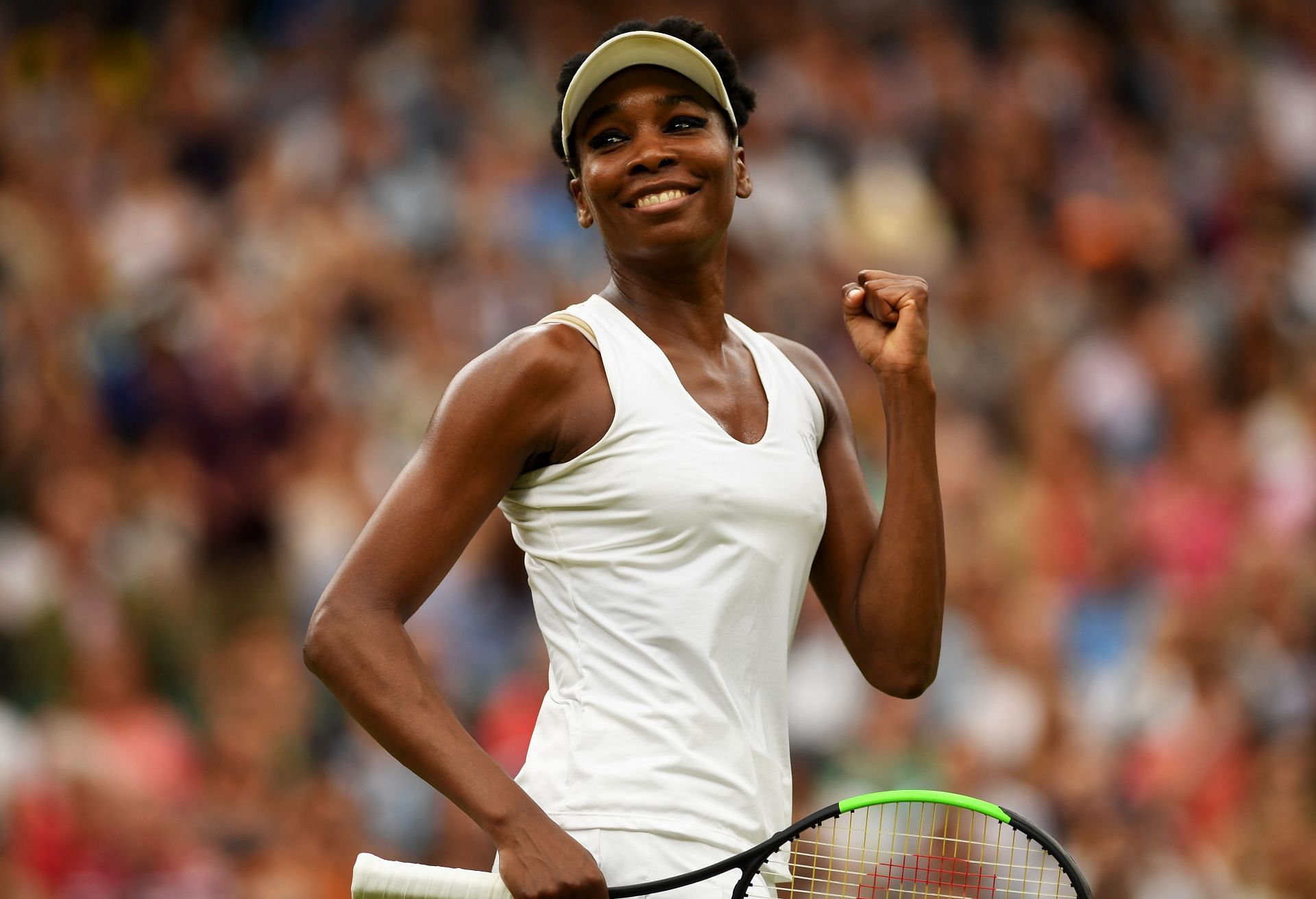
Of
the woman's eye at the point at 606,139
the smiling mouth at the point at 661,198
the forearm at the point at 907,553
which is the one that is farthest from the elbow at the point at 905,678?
the woman's eye at the point at 606,139

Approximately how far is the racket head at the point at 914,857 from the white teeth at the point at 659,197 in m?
0.91

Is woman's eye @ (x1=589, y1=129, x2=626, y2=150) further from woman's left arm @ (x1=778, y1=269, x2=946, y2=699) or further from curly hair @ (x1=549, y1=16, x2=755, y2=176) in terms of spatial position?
woman's left arm @ (x1=778, y1=269, x2=946, y2=699)

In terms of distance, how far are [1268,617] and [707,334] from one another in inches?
170

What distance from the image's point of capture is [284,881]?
220 inches

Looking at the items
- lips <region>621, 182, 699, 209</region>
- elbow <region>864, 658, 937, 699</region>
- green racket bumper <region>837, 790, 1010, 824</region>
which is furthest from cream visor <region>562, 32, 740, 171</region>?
green racket bumper <region>837, 790, 1010, 824</region>

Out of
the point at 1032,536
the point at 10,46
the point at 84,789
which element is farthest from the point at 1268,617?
the point at 10,46

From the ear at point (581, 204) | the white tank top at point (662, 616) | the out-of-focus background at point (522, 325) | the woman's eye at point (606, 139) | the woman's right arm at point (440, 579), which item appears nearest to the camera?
the woman's right arm at point (440, 579)

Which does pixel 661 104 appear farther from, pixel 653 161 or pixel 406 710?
pixel 406 710

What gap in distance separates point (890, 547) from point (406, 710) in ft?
2.70

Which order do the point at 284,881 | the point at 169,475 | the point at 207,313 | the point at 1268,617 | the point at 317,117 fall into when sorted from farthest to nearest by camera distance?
1. the point at 317,117
2. the point at 207,313
3. the point at 169,475
4. the point at 1268,617
5. the point at 284,881

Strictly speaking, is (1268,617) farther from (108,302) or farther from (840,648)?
(108,302)

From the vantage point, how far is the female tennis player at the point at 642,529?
8.04ft

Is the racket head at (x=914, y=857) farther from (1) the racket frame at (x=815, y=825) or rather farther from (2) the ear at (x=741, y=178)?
(2) the ear at (x=741, y=178)

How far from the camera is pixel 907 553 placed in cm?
282
